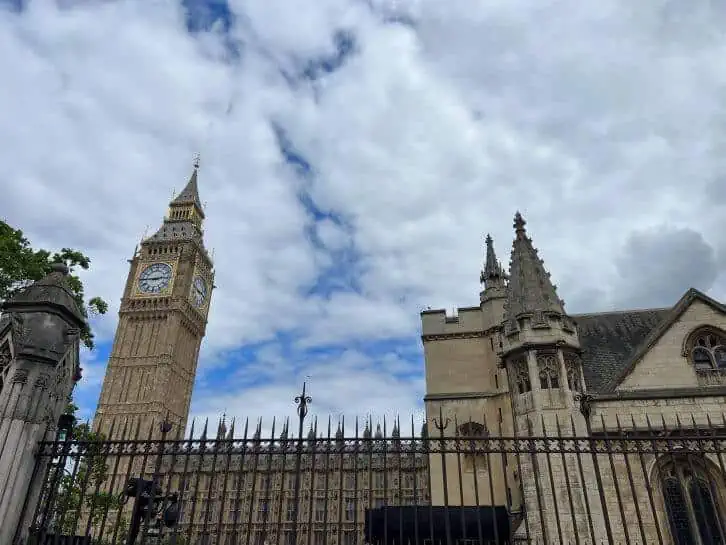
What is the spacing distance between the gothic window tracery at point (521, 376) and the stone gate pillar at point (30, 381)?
996 centimetres

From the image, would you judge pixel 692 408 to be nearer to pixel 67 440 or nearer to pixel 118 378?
pixel 67 440

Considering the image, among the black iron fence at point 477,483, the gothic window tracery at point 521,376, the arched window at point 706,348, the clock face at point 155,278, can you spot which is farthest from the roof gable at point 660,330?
the clock face at point 155,278

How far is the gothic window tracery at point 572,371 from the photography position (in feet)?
42.1

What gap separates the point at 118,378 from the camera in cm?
6981

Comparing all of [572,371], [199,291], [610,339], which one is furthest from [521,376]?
[199,291]

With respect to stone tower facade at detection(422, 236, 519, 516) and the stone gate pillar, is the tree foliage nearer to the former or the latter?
the stone gate pillar

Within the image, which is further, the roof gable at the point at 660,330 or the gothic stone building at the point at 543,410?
the roof gable at the point at 660,330

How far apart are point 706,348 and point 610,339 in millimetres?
3537

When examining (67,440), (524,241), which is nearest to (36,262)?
(67,440)

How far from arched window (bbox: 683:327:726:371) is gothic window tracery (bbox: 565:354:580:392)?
170 inches

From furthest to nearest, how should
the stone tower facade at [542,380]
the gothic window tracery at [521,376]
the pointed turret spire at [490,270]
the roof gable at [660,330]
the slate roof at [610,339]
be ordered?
the pointed turret spire at [490,270] < the slate roof at [610,339] < the roof gable at [660,330] < the gothic window tracery at [521,376] < the stone tower facade at [542,380]

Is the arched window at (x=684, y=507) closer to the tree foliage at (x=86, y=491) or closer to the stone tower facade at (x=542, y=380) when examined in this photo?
the stone tower facade at (x=542, y=380)

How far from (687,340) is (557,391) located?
5.68m

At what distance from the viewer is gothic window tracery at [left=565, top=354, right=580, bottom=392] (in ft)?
42.1
